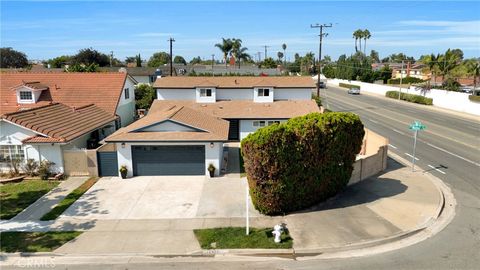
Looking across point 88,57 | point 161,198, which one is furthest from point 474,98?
point 88,57


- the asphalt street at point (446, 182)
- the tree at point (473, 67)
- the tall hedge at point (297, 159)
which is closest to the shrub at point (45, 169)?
the asphalt street at point (446, 182)

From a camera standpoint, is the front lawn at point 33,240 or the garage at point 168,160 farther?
the garage at point 168,160

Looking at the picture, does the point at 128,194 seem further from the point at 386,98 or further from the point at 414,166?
the point at 386,98

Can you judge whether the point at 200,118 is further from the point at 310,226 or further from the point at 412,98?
the point at 412,98

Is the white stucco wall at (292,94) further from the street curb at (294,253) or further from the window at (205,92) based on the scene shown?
the street curb at (294,253)

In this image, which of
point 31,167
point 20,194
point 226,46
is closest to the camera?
point 20,194

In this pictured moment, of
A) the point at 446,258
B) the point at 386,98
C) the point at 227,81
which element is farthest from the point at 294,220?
the point at 386,98
